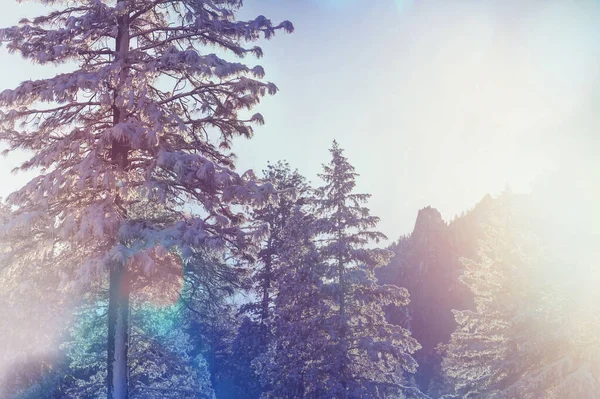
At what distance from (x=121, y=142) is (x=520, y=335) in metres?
17.3

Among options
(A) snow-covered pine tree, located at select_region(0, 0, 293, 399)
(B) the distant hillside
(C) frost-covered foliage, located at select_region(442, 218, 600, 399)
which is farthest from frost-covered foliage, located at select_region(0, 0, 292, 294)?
(B) the distant hillside

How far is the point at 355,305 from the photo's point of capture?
18688mm

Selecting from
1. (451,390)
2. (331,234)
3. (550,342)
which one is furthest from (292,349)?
(451,390)

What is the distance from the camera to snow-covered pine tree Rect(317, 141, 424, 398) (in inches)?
674

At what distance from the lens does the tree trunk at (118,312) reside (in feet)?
31.8

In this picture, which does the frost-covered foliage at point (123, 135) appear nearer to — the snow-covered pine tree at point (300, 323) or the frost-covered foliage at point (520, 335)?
the snow-covered pine tree at point (300, 323)

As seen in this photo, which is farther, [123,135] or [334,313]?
[334,313]

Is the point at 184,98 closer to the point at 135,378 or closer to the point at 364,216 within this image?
the point at 364,216

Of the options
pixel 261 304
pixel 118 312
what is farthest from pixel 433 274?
pixel 118 312

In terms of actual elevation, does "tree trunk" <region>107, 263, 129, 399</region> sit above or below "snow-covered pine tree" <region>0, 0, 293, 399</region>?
below

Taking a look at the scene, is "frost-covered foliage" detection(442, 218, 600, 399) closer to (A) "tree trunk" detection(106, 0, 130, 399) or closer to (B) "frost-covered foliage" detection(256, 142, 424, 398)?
(B) "frost-covered foliage" detection(256, 142, 424, 398)

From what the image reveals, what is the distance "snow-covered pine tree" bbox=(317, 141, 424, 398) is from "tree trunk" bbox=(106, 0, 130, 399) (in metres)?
8.72

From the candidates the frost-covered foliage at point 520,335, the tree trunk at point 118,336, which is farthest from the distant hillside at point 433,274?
the tree trunk at point 118,336

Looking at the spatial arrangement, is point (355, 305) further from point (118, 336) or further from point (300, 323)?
point (118, 336)
